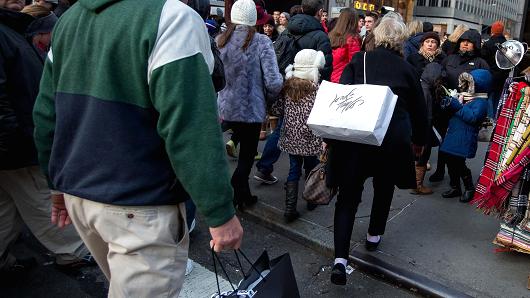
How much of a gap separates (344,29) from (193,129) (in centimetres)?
427

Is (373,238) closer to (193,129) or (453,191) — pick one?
(453,191)

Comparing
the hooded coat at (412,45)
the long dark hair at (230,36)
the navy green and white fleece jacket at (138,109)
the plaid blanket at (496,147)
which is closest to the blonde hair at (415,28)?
the hooded coat at (412,45)

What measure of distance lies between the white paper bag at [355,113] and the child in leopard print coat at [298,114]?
823mm

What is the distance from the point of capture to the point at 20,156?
2723 mm

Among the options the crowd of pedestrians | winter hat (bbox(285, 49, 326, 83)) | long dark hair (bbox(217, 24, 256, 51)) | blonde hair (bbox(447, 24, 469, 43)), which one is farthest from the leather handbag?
blonde hair (bbox(447, 24, 469, 43))

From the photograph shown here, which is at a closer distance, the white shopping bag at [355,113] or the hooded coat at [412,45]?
the white shopping bag at [355,113]

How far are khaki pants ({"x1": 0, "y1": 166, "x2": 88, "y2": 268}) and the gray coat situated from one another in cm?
164

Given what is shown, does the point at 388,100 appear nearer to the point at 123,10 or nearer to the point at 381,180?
the point at 381,180

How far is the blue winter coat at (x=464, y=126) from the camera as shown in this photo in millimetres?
4250

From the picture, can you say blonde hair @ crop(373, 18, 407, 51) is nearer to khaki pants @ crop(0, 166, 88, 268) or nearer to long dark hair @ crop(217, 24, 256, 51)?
long dark hair @ crop(217, 24, 256, 51)

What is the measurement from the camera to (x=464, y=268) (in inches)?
129

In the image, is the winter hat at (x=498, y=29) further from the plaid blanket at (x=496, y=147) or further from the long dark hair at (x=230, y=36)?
the long dark hair at (x=230, y=36)

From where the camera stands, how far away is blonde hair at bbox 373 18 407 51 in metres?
3.03

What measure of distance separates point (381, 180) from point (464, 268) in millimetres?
945
